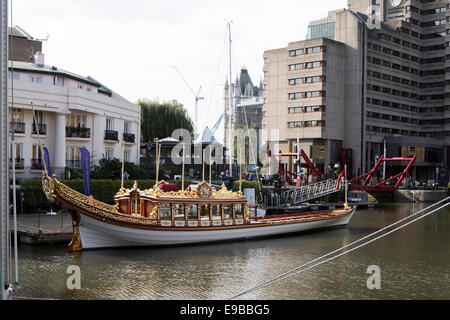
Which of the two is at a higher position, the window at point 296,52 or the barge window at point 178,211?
the window at point 296,52

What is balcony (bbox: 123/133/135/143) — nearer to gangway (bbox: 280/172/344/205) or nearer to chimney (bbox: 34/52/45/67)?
chimney (bbox: 34/52/45/67)

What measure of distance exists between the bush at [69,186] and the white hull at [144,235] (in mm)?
10750

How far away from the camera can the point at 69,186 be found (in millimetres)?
38969

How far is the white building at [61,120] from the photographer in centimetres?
4303

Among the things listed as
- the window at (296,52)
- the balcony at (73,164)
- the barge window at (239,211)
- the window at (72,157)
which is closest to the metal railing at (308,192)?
the barge window at (239,211)

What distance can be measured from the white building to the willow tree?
24968mm

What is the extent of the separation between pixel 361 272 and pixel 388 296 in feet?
13.8

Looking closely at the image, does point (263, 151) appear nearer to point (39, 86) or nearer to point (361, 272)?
point (39, 86)

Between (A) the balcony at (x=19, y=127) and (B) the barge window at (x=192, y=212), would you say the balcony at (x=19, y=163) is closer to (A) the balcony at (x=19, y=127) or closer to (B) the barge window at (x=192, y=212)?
(A) the balcony at (x=19, y=127)

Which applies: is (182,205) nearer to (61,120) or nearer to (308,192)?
(61,120)

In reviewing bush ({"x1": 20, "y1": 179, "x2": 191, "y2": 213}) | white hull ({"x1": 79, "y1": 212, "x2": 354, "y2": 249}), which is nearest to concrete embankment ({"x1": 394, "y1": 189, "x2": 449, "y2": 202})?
bush ({"x1": 20, "y1": 179, "x2": 191, "y2": 213})

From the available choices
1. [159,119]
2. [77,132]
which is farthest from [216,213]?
[159,119]
